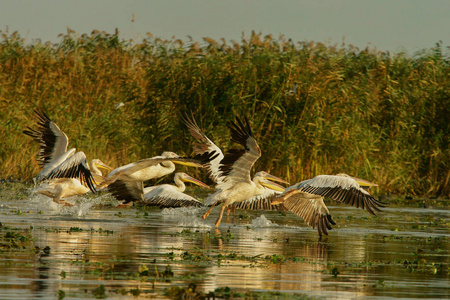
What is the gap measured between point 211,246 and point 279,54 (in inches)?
344

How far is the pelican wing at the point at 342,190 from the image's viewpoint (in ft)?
32.4

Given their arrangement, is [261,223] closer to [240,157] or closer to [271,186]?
[271,186]

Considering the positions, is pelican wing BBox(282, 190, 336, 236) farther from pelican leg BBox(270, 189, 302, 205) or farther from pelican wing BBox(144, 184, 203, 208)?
pelican wing BBox(144, 184, 203, 208)

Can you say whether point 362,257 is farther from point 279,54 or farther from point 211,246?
point 279,54

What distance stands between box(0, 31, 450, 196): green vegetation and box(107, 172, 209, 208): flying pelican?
11.5 feet

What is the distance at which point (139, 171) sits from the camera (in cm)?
1195

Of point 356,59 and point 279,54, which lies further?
point 356,59

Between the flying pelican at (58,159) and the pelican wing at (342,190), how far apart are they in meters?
2.97

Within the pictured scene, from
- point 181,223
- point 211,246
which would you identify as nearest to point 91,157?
point 181,223

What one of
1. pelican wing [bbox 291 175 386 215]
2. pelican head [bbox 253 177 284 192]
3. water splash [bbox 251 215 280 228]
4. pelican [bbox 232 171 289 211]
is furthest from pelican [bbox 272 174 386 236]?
pelican [bbox 232 171 289 211]

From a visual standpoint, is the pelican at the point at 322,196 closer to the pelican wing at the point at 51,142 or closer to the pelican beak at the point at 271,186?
the pelican beak at the point at 271,186

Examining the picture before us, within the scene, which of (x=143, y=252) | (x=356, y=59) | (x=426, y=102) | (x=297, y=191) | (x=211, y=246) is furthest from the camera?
(x=356, y=59)

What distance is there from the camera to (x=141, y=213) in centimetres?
1275

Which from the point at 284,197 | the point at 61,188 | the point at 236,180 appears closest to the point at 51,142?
the point at 61,188
